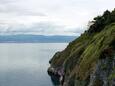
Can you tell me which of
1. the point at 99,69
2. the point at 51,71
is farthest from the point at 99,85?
the point at 51,71

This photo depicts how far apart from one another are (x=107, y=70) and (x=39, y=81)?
83.3m

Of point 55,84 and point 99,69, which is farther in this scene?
point 55,84

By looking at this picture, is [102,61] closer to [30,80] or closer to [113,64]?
[113,64]

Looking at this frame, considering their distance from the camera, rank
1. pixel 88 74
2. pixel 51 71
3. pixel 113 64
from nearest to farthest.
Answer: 1. pixel 113 64
2. pixel 88 74
3. pixel 51 71

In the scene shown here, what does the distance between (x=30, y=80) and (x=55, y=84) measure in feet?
54.4

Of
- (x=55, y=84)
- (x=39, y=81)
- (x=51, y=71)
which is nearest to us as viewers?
(x=55, y=84)

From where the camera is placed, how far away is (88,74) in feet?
222

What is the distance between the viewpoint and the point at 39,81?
13750 cm

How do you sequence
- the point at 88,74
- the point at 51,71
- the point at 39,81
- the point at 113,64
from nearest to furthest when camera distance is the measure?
the point at 113,64
the point at 88,74
the point at 39,81
the point at 51,71

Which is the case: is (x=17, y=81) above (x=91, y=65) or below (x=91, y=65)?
below

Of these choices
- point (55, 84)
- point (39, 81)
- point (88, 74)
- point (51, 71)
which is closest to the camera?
point (88, 74)

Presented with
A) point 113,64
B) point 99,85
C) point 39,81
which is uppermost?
point 113,64

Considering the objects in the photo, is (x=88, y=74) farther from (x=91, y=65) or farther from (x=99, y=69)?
(x=99, y=69)

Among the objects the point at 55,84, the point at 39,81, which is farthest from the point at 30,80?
the point at 55,84
